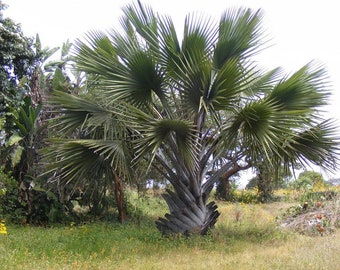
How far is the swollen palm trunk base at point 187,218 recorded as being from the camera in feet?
27.2

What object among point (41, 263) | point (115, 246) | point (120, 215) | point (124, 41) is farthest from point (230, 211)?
point (41, 263)

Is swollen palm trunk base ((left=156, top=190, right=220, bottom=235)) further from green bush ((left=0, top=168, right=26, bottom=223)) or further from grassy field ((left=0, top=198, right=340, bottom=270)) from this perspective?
green bush ((left=0, top=168, right=26, bottom=223))

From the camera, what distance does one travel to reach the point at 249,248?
295 inches

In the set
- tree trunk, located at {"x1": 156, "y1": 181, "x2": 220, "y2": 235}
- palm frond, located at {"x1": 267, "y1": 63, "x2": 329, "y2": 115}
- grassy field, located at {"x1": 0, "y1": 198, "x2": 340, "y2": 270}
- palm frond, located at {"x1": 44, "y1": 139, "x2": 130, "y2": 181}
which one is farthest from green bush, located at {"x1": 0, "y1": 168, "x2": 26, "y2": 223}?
palm frond, located at {"x1": 267, "y1": 63, "x2": 329, "y2": 115}

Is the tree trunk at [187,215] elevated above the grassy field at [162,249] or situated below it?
above

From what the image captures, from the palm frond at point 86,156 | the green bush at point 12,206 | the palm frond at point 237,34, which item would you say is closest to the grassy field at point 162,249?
the green bush at point 12,206

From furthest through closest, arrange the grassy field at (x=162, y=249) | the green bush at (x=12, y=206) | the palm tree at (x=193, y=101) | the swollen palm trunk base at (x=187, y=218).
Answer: the green bush at (x=12, y=206)
the swollen palm trunk base at (x=187, y=218)
the palm tree at (x=193, y=101)
the grassy field at (x=162, y=249)

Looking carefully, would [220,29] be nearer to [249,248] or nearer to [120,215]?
[249,248]

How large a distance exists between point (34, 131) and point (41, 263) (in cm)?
566

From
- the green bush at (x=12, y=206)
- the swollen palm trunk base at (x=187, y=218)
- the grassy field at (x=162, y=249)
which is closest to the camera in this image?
the grassy field at (x=162, y=249)

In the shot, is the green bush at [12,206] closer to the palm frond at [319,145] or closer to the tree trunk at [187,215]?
the tree trunk at [187,215]

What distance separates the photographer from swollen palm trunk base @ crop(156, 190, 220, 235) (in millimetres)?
8297

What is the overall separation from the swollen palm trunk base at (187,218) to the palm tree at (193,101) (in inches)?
0.8

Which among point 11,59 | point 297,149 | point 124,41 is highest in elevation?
point 11,59
